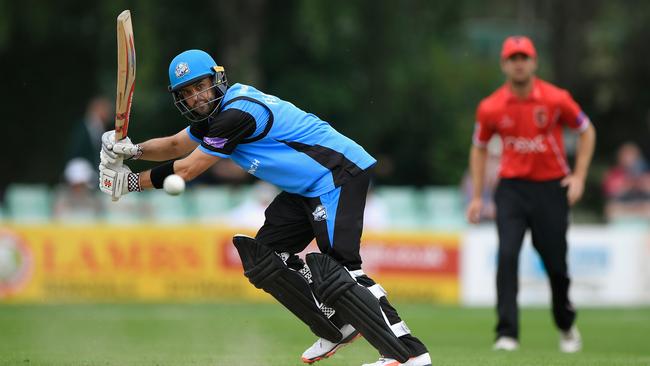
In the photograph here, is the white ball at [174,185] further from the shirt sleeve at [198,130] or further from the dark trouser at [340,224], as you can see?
the dark trouser at [340,224]

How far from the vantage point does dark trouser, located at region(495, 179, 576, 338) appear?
30.3 feet

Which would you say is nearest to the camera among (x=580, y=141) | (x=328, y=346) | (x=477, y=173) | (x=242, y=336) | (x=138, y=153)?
(x=138, y=153)

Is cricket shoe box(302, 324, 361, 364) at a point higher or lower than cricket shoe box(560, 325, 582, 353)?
higher

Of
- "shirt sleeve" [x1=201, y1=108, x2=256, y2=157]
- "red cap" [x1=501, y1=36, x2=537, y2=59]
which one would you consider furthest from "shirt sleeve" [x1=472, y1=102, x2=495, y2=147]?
"shirt sleeve" [x1=201, y1=108, x2=256, y2=157]

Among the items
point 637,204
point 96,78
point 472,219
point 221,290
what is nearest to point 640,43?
point 637,204

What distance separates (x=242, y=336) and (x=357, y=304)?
420 cm

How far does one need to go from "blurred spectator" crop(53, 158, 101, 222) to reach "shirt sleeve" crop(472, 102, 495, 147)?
736 cm

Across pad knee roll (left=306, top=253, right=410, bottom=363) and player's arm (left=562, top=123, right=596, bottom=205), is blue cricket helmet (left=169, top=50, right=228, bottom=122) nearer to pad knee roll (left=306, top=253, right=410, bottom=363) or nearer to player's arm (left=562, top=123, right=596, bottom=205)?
pad knee roll (left=306, top=253, right=410, bottom=363)

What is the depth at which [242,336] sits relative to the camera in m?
10.7

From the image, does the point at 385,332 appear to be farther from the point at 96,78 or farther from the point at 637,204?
the point at 96,78

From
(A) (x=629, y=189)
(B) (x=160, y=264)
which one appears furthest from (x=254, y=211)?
(A) (x=629, y=189)

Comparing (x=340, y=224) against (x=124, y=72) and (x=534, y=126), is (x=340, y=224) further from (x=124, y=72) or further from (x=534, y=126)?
(x=534, y=126)

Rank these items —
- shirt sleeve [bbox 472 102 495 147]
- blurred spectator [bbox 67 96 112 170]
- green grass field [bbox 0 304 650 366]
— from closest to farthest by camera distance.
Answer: green grass field [bbox 0 304 650 366]
shirt sleeve [bbox 472 102 495 147]
blurred spectator [bbox 67 96 112 170]

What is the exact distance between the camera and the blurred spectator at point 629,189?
1686cm
